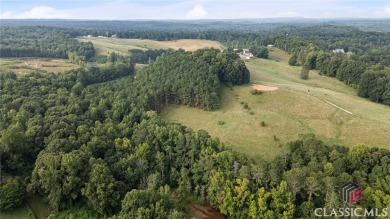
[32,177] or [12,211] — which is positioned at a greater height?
[32,177]

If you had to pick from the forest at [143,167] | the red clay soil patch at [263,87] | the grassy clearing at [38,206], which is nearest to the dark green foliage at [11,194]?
the forest at [143,167]

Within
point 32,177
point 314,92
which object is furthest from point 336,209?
point 314,92

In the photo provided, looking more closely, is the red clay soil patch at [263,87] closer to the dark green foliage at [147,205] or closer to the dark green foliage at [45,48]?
the dark green foliage at [147,205]

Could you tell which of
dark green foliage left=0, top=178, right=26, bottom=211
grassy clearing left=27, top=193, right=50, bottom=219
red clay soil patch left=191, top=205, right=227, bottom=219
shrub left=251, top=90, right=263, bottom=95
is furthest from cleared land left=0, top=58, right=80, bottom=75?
red clay soil patch left=191, top=205, right=227, bottom=219

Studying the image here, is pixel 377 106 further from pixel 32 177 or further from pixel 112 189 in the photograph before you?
pixel 32 177

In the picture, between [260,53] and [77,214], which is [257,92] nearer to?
[77,214]

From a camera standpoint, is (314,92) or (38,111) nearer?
(38,111)

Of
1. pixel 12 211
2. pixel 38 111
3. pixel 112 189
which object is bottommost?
pixel 12 211
